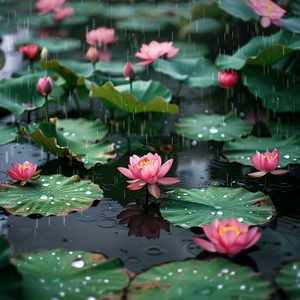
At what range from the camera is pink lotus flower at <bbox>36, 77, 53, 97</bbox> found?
7.92ft

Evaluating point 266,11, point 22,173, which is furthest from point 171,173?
point 266,11

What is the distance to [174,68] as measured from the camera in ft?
9.77

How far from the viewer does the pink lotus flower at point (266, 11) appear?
277 centimetres

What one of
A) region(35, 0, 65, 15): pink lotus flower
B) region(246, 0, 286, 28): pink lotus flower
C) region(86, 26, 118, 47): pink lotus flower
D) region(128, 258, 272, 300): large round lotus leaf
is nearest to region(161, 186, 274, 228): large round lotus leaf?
region(128, 258, 272, 300): large round lotus leaf

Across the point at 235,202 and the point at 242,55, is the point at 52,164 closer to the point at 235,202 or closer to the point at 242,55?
the point at 235,202

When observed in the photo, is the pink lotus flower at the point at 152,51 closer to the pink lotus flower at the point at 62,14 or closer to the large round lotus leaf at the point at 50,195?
the large round lotus leaf at the point at 50,195

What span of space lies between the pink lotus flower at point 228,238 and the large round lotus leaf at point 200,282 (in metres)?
0.04

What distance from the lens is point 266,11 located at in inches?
109

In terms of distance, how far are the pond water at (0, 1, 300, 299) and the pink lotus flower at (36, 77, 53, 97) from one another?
22cm

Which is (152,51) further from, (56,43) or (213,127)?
(56,43)

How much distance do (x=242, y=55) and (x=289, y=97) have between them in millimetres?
335

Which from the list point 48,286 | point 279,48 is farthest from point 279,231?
point 279,48

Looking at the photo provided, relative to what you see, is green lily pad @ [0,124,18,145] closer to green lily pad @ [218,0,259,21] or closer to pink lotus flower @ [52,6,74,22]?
green lily pad @ [218,0,259,21]

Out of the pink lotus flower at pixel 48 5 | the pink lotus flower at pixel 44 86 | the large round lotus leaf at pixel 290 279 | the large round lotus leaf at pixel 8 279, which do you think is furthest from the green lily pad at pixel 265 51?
the pink lotus flower at pixel 48 5
